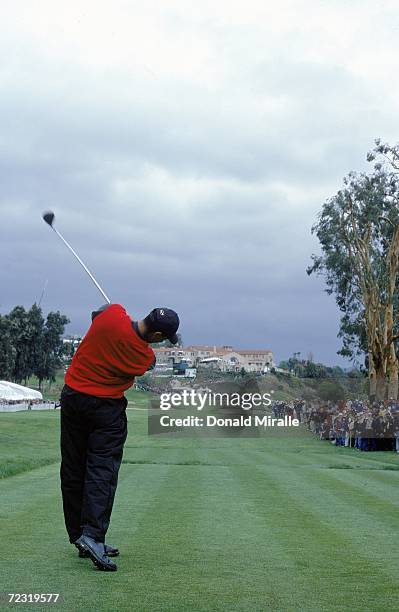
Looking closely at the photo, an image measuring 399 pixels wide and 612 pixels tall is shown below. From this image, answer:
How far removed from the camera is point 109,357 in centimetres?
741

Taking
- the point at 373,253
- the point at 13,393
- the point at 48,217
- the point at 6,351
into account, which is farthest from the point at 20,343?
the point at 48,217

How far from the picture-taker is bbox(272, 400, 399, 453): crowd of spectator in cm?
3966

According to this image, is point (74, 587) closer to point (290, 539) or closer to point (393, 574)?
point (393, 574)

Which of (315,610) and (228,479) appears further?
(228,479)

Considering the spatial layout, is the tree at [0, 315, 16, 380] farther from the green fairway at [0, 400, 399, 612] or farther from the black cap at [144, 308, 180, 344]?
the black cap at [144, 308, 180, 344]

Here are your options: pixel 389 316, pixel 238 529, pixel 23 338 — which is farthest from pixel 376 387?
pixel 23 338

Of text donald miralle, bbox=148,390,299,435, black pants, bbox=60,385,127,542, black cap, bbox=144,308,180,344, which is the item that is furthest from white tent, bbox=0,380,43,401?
black cap, bbox=144,308,180,344

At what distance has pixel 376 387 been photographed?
6306 cm

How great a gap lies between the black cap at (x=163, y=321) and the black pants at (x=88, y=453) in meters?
0.74

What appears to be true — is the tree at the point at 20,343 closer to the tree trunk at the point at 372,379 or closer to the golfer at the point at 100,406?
the tree trunk at the point at 372,379

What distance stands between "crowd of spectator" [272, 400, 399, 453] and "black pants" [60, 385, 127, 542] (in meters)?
Answer: 32.0

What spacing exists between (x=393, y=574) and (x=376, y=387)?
5710cm

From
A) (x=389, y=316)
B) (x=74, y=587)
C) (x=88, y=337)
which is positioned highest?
(x=389, y=316)

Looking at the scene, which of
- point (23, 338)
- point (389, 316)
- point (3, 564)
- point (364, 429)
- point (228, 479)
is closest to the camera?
point (3, 564)
